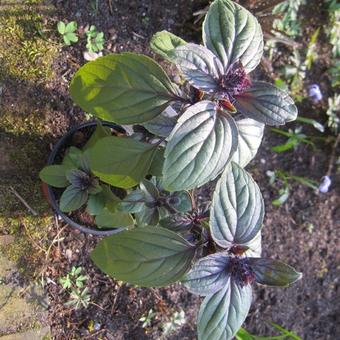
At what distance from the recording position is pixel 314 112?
2402 millimetres

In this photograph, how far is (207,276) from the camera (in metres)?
1.13

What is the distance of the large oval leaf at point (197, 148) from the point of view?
1.07 metres

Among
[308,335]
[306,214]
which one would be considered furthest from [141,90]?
[308,335]

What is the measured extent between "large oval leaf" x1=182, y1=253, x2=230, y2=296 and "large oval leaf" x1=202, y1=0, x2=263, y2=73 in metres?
0.39

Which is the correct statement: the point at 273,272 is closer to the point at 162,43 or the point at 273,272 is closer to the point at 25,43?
the point at 162,43

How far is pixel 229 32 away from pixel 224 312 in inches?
22.5

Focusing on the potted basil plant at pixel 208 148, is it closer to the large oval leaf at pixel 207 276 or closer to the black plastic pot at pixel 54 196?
the large oval leaf at pixel 207 276

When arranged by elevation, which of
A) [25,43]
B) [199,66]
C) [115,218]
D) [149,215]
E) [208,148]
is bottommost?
[115,218]

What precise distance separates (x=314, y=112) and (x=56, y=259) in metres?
1.24

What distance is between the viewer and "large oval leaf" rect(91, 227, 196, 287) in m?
1.17

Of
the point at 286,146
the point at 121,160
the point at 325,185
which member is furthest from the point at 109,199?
the point at 325,185

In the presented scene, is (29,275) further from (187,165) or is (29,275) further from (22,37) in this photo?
(187,165)

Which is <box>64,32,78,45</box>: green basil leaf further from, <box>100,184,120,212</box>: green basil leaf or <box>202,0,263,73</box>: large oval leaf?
<box>202,0,263,73</box>: large oval leaf

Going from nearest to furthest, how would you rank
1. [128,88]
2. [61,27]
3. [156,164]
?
[128,88]
[156,164]
[61,27]
